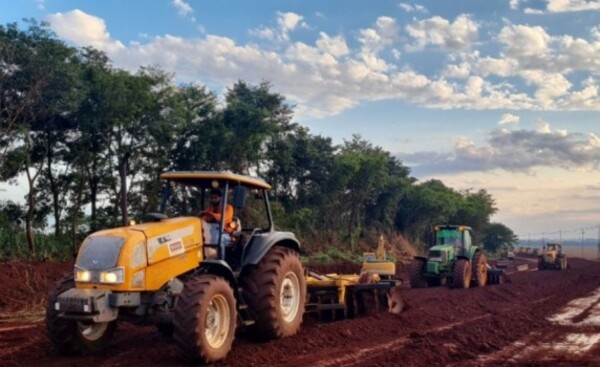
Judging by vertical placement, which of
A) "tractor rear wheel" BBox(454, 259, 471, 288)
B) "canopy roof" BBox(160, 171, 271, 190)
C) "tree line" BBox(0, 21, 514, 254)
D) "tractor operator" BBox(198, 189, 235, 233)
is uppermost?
"tree line" BBox(0, 21, 514, 254)

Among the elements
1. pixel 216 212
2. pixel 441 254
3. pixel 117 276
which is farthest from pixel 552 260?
pixel 117 276

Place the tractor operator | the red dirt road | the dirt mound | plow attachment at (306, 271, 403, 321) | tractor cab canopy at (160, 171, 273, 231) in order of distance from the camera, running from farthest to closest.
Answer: the dirt mound
plow attachment at (306, 271, 403, 321)
the tractor operator
tractor cab canopy at (160, 171, 273, 231)
the red dirt road

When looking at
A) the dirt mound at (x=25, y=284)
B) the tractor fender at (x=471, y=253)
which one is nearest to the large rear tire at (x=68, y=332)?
the dirt mound at (x=25, y=284)

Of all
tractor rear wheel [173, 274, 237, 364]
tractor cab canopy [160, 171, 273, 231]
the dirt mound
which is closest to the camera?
tractor rear wheel [173, 274, 237, 364]

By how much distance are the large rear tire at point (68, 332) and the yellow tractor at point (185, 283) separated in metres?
0.01

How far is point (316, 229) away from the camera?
39.2 meters

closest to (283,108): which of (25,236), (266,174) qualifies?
(266,174)

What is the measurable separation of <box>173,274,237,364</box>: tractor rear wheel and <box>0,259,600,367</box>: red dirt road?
326 mm

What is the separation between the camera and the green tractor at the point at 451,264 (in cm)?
2158

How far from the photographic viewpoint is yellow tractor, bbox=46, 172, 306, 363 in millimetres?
7617

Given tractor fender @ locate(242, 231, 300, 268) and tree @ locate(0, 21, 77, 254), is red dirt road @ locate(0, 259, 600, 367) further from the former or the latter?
tree @ locate(0, 21, 77, 254)

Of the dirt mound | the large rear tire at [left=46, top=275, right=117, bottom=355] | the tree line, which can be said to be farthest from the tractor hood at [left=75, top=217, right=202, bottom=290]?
the tree line

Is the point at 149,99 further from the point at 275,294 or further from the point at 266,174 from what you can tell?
the point at 275,294

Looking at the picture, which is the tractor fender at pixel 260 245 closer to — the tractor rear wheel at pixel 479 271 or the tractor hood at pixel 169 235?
the tractor hood at pixel 169 235
